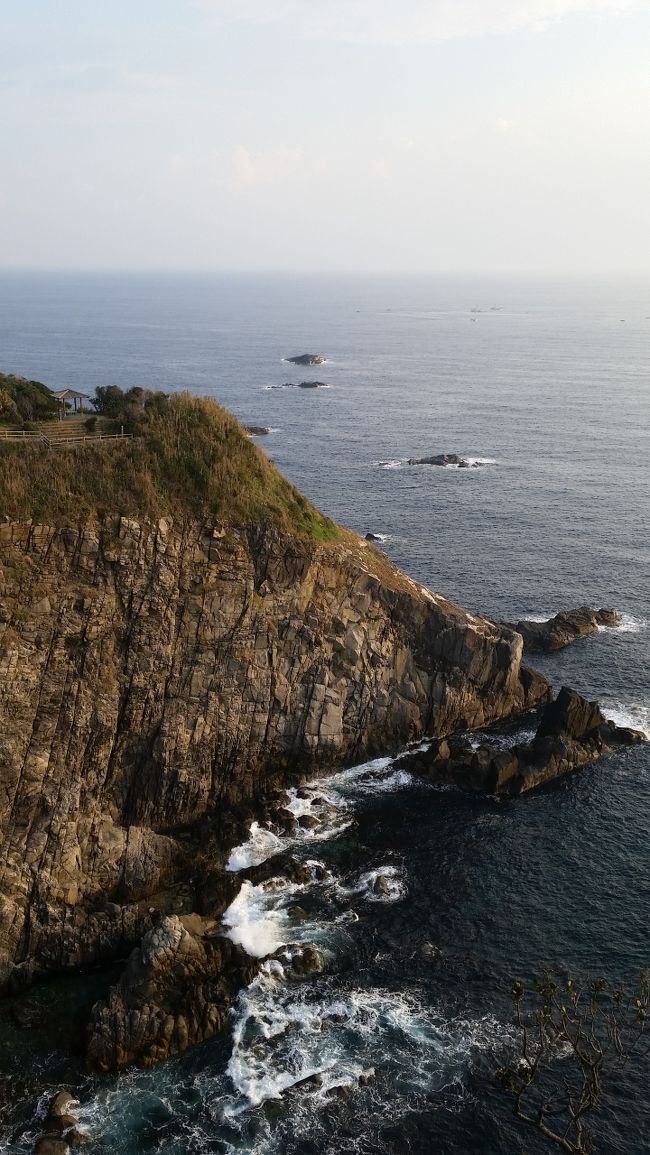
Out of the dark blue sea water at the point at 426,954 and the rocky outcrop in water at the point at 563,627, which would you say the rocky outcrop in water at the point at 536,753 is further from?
the rocky outcrop in water at the point at 563,627

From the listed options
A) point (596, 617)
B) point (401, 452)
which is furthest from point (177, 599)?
point (401, 452)

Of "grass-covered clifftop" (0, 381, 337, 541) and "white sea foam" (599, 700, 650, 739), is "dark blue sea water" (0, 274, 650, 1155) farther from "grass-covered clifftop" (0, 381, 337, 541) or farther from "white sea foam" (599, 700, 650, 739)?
"grass-covered clifftop" (0, 381, 337, 541)

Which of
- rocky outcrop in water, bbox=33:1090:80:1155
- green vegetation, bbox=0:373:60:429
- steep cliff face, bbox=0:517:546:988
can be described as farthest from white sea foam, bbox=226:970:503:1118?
green vegetation, bbox=0:373:60:429

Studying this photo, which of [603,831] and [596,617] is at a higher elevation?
[596,617]

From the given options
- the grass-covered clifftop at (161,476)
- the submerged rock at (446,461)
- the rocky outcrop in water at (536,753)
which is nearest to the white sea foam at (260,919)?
the rocky outcrop in water at (536,753)

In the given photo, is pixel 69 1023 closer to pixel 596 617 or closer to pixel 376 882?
pixel 376 882

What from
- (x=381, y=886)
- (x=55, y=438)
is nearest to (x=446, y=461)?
(x=55, y=438)
